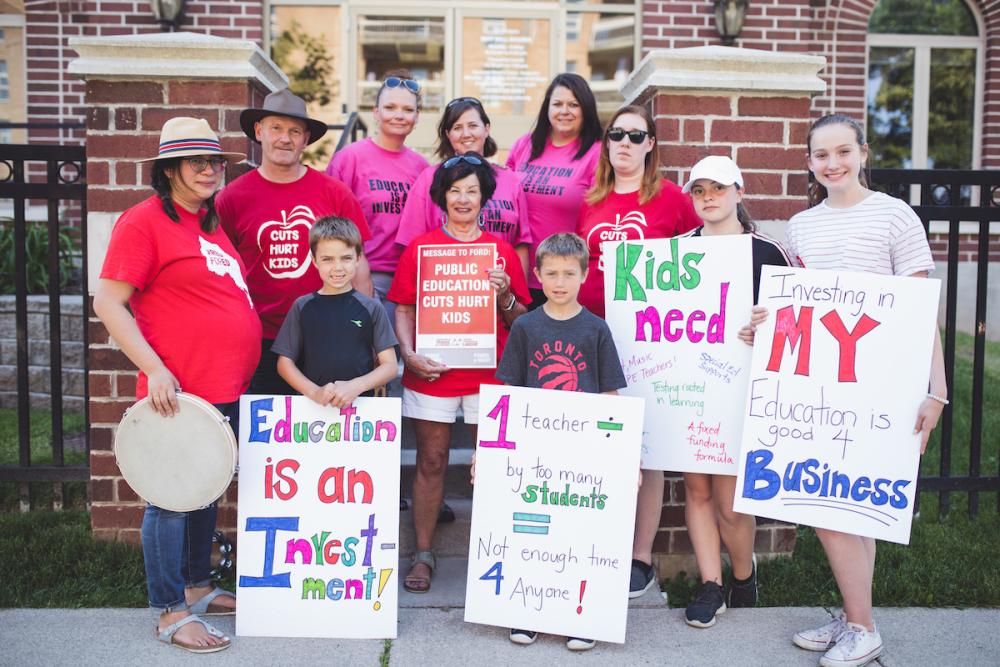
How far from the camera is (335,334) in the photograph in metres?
3.19

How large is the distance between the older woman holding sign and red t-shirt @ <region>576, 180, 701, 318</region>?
300mm

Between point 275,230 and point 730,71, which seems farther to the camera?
point 730,71

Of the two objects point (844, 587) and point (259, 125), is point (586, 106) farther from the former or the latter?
point (844, 587)

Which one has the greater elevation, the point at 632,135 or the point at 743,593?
the point at 632,135

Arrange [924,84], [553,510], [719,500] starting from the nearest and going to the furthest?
[553,510] < [719,500] < [924,84]

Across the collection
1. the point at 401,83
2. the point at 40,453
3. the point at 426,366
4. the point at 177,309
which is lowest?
the point at 40,453

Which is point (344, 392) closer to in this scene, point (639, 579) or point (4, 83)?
point (639, 579)

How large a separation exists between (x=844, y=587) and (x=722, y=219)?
145 centimetres

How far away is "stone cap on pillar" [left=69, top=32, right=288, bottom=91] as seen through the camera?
3688mm

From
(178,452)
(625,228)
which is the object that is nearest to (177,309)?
(178,452)

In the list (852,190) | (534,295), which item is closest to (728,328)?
(852,190)

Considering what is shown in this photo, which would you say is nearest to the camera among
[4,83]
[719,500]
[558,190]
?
[719,500]

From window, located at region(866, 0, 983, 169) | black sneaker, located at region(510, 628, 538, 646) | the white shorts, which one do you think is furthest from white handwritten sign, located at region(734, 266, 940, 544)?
window, located at region(866, 0, 983, 169)

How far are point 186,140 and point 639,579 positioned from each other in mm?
2510
